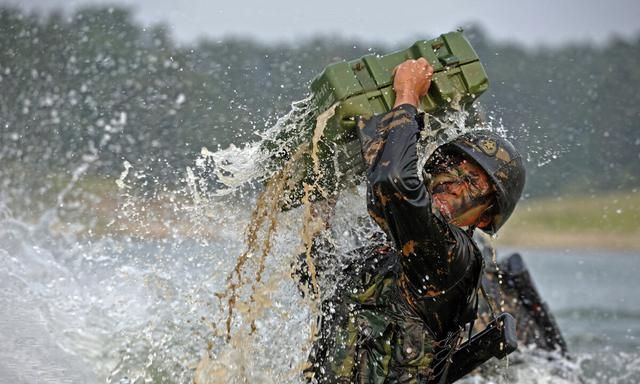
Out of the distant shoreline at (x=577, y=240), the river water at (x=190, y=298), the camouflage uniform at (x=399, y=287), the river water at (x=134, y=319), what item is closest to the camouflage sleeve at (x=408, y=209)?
the camouflage uniform at (x=399, y=287)

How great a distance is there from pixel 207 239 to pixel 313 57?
1568 cm

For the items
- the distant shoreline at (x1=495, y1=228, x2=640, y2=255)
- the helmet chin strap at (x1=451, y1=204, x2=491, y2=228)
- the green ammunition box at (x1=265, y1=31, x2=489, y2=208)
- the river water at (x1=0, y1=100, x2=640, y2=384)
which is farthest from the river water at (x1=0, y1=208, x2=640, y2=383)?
the distant shoreline at (x1=495, y1=228, x2=640, y2=255)

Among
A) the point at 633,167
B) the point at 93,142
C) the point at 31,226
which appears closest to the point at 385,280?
the point at 31,226

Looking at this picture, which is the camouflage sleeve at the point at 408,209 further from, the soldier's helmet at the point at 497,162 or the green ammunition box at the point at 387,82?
the soldier's helmet at the point at 497,162

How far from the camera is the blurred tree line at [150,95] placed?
7962mm

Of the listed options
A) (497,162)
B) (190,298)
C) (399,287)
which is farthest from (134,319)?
(497,162)

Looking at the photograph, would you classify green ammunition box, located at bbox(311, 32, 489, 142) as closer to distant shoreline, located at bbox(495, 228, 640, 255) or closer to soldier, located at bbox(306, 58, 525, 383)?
soldier, located at bbox(306, 58, 525, 383)

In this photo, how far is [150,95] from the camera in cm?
2420

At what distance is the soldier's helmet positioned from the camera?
4.55 meters

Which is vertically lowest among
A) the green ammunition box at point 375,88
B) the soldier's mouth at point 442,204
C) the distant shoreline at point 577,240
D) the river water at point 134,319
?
the distant shoreline at point 577,240

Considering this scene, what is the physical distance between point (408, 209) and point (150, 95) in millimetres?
20962

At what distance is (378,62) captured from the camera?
4.49m

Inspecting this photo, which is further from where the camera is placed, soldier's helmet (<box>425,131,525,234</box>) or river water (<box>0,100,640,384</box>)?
river water (<box>0,100,640,384</box>)

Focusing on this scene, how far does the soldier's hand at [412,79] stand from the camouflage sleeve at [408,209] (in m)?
0.14
